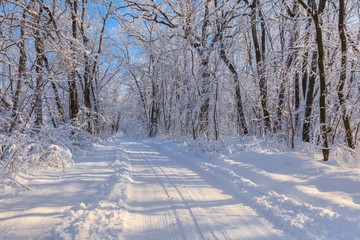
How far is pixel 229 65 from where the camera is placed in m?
13.6

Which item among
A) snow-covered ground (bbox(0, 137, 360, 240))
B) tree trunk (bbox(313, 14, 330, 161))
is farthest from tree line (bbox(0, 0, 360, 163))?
snow-covered ground (bbox(0, 137, 360, 240))

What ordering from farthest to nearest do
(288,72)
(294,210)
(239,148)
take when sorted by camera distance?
(239,148) < (288,72) < (294,210)

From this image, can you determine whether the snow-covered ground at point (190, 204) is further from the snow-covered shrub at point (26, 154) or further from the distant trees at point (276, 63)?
the distant trees at point (276, 63)

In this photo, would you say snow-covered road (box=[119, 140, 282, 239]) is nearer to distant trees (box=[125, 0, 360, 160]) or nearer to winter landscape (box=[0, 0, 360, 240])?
winter landscape (box=[0, 0, 360, 240])

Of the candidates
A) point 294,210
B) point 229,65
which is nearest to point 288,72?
point 229,65

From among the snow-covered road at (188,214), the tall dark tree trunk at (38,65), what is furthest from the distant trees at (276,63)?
the tall dark tree trunk at (38,65)

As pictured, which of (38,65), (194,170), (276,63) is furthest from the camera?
(276,63)

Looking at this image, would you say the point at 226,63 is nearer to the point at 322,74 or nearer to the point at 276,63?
the point at 276,63

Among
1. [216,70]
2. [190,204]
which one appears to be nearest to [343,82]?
[190,204]

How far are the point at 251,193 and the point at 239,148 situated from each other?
18.4ft

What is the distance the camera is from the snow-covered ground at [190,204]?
369 centimetres

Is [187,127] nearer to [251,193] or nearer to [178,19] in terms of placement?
[178,19]

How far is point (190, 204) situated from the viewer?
190 inches

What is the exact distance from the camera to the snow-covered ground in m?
3.69
